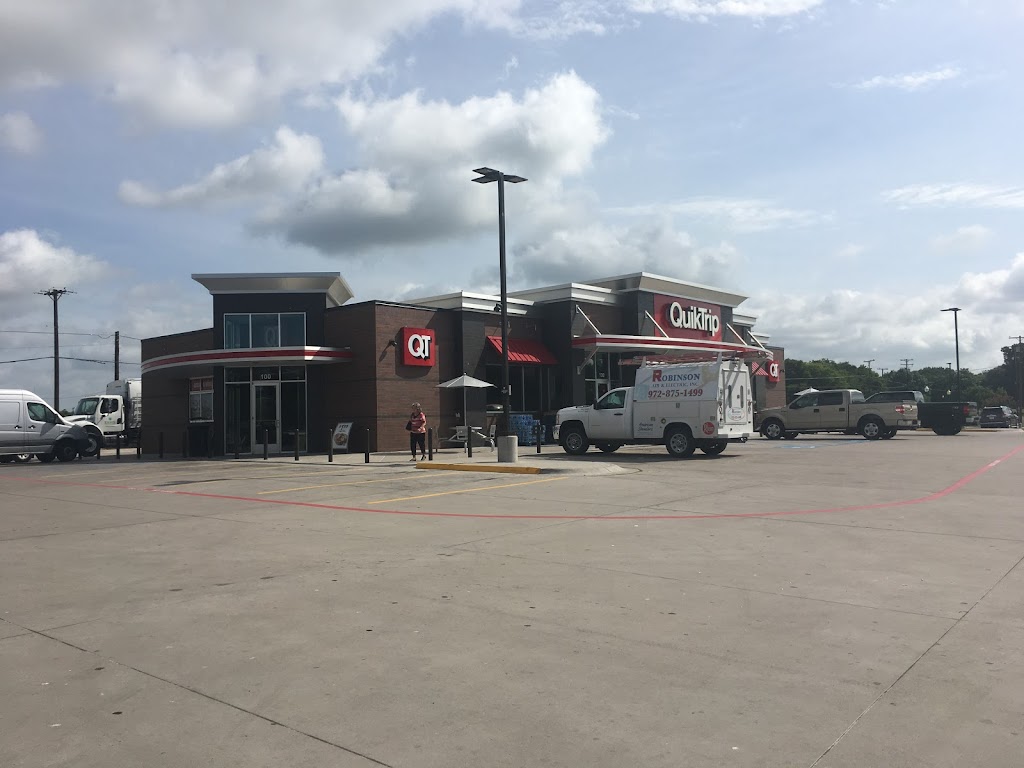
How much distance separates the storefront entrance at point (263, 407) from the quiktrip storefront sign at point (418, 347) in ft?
12.5

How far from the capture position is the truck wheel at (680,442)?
2266cm

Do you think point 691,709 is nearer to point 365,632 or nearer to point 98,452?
point 365,632

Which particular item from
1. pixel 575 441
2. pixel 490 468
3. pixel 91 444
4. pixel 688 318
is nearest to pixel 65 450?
pixel 91 444

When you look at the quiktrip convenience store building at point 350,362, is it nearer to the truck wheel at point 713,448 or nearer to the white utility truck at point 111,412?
the truck wheel at point 713,448

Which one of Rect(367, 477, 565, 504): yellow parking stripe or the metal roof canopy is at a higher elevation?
the metal roof canopy

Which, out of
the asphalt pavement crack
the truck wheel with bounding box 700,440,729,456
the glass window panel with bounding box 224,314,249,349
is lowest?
the asphalt pavement crack

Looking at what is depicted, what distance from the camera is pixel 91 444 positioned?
94.9 ft

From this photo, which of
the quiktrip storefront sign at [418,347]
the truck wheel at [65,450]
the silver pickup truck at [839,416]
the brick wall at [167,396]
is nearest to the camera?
the quiktrip storefront sign at [418,347]

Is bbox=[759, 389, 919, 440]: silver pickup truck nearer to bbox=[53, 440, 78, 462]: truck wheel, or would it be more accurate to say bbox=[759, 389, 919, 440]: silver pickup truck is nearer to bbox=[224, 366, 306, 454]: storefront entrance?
bbox=[224, 366, 306, 454]: storefront entrance

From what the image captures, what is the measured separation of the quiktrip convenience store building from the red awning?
0.25 feet

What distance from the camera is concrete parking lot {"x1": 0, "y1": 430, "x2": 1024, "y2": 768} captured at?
3951 mm

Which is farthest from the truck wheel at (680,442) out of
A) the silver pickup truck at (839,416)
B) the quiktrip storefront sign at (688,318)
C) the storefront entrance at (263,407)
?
the quiktrip storefront sign at (688,318)

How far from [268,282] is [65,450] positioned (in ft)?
29.7

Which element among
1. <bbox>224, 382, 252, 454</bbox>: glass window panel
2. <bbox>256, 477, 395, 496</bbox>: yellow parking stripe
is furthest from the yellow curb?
<bbox>224, 382, 252, 454</bbox>: glass window panel
